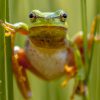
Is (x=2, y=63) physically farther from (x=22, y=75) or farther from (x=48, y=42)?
(x=22, y=75)

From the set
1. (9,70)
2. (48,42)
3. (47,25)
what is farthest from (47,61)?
(9,70)

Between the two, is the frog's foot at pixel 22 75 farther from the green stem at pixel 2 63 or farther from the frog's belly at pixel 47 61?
the green stem at pixel 2 63

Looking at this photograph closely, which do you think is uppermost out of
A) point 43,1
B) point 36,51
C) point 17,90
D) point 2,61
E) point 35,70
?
point 43,1

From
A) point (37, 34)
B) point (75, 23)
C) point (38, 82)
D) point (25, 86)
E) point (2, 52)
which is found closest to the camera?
point (2, 52)

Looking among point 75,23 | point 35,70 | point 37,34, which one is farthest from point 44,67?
point 75,23

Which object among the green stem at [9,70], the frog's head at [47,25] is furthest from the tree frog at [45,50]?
the green stem at [9,70]

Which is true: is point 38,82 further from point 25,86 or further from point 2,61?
point 2,61

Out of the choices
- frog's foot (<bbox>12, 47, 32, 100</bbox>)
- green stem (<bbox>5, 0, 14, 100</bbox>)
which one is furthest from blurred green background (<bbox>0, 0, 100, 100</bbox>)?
green stem (<bbox>5, 0, 14, 100</bbox>)
